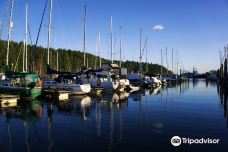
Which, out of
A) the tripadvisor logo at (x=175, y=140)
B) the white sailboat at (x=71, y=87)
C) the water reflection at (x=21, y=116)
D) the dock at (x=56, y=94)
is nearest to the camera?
the tripadvisor logo at (x=175, y=140)

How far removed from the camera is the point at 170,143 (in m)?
16.4

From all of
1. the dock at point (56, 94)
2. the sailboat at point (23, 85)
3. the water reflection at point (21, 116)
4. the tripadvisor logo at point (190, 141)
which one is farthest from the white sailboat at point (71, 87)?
the tripadvisor logo at point (190, 141)

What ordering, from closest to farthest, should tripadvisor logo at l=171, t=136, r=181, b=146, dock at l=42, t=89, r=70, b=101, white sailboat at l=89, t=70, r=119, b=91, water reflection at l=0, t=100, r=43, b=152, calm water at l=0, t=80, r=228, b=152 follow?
1. calm water at l=0, t=80, r=228, b=152
2. tripadvisor logo at l=171, t=136, r=181, b=146
3. water reflection at l=0, t=100, r=43, b=152
4. dock at l=42, t=89, r=70, b=101
5. white sailboat at l=89, t=70, r=119, b=91

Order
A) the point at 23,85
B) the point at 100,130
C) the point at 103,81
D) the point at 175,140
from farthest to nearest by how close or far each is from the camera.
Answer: the point at 103,81
the point at 23,85
the point at 100,130
the point at 175,140

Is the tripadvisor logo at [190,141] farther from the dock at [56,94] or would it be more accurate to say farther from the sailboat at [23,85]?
the dock at [56,94]

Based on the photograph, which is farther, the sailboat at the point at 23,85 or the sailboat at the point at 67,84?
the sailboat at the point at 67,84

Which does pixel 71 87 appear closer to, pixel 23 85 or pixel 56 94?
pixel 56 94

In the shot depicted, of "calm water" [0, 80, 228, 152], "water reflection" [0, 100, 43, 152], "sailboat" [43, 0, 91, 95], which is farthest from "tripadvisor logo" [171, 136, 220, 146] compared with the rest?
"sailboat" [43, 0, 91, 95]

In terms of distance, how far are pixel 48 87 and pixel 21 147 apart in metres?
30.0

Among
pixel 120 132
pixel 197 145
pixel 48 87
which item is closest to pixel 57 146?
pixel 120 132

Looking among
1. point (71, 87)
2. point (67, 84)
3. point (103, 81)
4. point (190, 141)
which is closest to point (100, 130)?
point (190, 141)

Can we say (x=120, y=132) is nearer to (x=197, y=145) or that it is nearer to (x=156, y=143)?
(x=156, y=143)

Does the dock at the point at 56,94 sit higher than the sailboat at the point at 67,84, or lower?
lower

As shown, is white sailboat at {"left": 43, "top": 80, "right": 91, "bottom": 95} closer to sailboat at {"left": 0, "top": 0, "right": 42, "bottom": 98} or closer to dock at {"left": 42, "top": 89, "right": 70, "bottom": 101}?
dock at {"left": 42, "top": 89, "right": 70, "bottom": 101}
